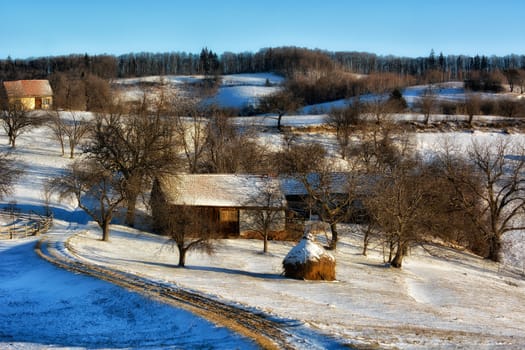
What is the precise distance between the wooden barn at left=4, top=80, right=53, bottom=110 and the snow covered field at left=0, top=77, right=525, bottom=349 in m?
46.5

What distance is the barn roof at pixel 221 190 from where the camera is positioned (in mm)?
35750

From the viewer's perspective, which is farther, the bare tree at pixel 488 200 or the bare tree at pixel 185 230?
the bare tree at pixel 488 200

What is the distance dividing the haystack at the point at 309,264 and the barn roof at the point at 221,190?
33.1ft

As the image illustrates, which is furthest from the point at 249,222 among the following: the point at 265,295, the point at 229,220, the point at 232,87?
the point at 232,87

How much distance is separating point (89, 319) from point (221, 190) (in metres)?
21.5

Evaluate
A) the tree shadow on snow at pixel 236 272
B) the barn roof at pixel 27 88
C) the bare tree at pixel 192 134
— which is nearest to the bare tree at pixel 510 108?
the bare tree at pixel 192 134

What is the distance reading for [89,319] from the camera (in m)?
16.2

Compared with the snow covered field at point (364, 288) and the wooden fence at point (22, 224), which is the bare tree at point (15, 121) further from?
the snow covered field at point (364, 288)

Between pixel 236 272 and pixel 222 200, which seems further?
pixel 222 200

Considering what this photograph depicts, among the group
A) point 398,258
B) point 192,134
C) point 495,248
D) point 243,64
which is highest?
point 243,64

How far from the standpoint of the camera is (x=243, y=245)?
3347 cm

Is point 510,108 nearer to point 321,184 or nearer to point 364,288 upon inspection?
point 321,184

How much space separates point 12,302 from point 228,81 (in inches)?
5006

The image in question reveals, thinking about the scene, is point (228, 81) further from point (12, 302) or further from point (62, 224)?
point (12, 302)
